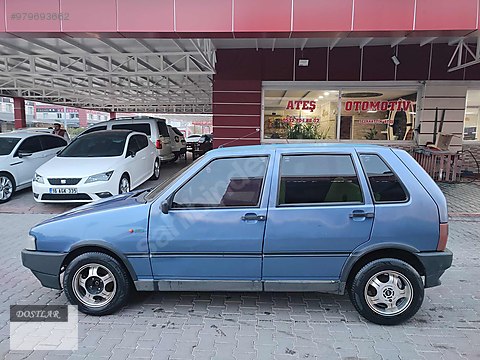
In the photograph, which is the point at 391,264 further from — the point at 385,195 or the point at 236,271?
the point at 236,271

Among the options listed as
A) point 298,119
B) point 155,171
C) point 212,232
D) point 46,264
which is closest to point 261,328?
point 212,232

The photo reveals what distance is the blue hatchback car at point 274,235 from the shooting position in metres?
3.13

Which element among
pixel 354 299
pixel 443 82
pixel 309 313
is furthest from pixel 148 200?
pixel 443 82

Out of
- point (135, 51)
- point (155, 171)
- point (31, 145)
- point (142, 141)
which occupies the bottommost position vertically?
point (155, 171)

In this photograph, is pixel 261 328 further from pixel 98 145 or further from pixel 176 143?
pixel 176 143

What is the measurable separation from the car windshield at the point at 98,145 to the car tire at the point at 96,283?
16.6ft

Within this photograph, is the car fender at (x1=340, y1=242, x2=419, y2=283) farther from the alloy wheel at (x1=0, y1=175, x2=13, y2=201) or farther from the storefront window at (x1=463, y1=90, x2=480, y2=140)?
the storefront window at (x1=463, y1=90, x2=480, y2=140)

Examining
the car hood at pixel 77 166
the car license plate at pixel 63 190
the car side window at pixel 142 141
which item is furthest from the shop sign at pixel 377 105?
the car license plate at pixel 63 190

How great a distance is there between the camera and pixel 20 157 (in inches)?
340

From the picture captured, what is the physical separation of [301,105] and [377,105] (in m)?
2.31

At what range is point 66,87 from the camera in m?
19.4

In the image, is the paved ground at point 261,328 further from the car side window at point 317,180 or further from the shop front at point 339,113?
the shop front at point 339,113

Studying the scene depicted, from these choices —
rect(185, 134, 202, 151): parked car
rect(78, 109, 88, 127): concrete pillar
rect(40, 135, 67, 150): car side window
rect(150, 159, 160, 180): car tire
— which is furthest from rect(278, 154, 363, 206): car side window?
rect(78, 109, 88, 127): concrete pillar

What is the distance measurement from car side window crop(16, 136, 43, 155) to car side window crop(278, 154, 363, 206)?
7923 millimetres
